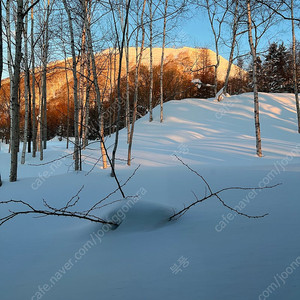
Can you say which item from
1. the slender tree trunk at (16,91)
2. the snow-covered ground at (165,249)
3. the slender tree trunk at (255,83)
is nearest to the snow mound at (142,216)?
the snow-covered ground at (165,249)

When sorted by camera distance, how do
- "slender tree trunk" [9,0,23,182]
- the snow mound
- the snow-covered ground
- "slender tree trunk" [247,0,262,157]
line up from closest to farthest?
the snow-covered ground → the snow mound → "slender tree trunk" [9,0,23,182] → "slender tree trunk" [247,0,262,157]

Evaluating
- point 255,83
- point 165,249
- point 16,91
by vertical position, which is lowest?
point 165,249

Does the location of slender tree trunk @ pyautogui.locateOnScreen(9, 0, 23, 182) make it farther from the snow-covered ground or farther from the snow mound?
the snow mound

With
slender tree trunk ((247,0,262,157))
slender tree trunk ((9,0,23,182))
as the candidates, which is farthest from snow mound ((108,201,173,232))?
slender tree trunk ((247,0,262,157))

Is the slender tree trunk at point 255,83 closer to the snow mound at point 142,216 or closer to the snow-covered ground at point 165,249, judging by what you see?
the snow-covered ground at point 165,249

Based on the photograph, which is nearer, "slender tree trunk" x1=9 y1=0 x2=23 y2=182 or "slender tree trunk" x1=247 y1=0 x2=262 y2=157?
"slender tree trunk" x1=9 y1=0 x2=23 y2=182

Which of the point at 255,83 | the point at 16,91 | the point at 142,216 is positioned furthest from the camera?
the point at 255,83

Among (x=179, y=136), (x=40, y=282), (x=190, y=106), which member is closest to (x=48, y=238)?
(x=40, y=282)

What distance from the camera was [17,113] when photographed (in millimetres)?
5594

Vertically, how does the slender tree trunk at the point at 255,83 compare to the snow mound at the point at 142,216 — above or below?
above

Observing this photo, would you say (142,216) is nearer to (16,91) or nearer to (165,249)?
(165,249)

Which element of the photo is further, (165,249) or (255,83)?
(255,83)

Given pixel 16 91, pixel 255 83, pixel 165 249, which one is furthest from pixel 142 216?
pixel 255 83

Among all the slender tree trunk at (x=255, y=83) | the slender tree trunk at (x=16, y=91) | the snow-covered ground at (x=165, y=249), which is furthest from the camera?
the slender tree trunk at (x=255, y=83)
